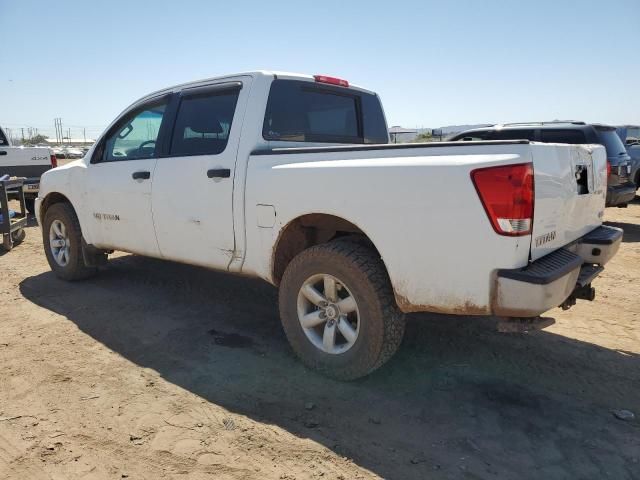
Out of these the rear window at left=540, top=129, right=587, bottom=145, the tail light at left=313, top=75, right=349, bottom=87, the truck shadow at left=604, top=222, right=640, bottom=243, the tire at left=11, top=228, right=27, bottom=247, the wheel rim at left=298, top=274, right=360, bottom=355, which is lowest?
the truck shadow at left=604, top=222, right=640, bottom=243

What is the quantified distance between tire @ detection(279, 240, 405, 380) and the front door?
1.71 metres

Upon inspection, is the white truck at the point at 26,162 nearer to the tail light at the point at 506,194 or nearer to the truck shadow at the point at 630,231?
the tail light at the point at 506,194

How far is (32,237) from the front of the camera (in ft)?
27.7

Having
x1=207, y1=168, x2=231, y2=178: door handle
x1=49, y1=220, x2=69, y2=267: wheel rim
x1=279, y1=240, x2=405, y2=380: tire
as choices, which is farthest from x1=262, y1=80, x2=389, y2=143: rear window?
x1=49, y1=220, x2=69, y2=267: wheel rim

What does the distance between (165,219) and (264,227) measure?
3.94 feet

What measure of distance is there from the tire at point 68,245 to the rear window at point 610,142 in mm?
8367

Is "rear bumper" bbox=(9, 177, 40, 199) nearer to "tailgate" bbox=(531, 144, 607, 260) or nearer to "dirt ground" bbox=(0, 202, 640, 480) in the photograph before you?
"dirt ground" bbox=(0, 202, 640, 480)

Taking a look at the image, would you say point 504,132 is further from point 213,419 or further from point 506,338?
point 213,419

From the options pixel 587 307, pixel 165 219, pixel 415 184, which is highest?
pixel 415 184

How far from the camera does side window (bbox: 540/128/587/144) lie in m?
8.70

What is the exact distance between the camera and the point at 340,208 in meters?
3.08

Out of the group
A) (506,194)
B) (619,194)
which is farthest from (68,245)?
(619,194)

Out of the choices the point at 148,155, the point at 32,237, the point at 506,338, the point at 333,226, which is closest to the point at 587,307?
the point at 506,338

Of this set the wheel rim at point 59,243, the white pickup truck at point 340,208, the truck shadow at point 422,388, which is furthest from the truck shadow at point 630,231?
the wheel rim at point 59,243
